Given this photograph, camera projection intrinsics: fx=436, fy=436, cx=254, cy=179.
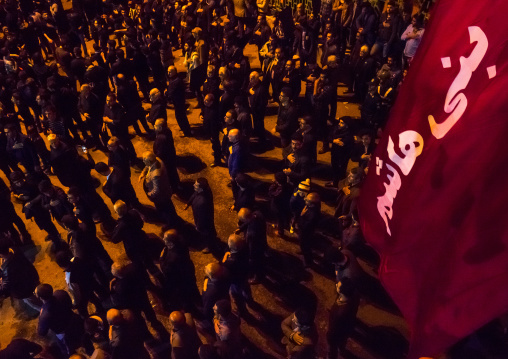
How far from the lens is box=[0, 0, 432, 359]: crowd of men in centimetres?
615

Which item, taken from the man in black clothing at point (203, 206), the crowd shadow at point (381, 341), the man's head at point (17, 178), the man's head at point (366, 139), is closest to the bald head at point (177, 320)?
the man in black clothing at point (203, 206)

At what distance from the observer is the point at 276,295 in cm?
787

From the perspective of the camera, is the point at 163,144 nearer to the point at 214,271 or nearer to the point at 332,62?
the point at 214,271

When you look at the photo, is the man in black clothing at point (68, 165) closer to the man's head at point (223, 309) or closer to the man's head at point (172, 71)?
the man's head at point (172, 71)

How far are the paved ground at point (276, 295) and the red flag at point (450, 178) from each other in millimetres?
4406

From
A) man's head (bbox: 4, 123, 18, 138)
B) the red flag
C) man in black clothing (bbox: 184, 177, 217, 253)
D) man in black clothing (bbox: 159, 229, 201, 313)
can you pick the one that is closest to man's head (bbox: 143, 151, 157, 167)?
man in black clothing (bbox: 184, 177, 217, 253)

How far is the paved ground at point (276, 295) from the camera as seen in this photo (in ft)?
23.2

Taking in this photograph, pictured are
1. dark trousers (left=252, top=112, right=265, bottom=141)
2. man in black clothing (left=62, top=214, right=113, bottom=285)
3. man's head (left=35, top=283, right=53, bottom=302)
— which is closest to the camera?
man's head (left=35, top=283, right=53, bottom=302)

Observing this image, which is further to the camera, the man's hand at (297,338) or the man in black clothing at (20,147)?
the man in black clothing at (20,147)

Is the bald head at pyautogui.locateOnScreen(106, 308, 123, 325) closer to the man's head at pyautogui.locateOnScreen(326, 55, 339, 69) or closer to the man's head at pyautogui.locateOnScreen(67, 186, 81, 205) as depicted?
the man's head at pyautogui.locateOnScreen(67, 186, 81, 205)

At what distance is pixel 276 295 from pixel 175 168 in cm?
364

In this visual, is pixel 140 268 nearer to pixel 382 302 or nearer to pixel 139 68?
pixel 382 302

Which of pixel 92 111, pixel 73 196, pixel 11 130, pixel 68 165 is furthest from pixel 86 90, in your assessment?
pixel 73 196

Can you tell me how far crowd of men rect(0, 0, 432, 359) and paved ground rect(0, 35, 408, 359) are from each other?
0.88ft
